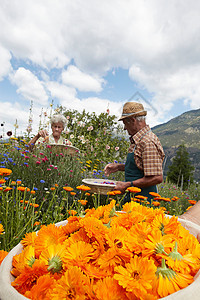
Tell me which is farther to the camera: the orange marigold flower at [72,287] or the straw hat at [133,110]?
the straw hat at [133,110]

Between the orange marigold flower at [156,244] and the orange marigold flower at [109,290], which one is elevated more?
the orange marigold flower at [156,244]

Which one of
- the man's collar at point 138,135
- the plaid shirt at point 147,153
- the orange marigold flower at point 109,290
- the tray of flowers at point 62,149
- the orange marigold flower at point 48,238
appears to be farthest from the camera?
the tray of flowers at point 62,149

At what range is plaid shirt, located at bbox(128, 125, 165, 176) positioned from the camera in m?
2.22

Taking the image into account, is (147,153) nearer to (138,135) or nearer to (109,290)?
(138,135)

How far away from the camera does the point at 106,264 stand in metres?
0.45

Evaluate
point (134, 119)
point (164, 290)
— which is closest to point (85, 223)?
point (164, 290)

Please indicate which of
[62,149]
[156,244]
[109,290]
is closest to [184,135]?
[62,149]

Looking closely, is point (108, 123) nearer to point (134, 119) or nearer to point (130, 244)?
point (134, 119)

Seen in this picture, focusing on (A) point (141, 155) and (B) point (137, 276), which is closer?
(B) point (137, 276)

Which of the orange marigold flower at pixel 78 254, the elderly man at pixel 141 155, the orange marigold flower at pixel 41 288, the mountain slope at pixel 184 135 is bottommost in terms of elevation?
the orange marigold flower at pixel 41 288

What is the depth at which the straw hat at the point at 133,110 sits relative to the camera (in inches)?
95.4

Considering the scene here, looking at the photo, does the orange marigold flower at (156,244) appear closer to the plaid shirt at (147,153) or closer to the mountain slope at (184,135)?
the plaid shirt at (147,153)

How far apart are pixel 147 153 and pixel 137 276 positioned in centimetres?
188

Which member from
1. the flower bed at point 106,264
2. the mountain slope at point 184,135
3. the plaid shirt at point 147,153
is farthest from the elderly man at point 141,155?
the mountain slope at point 184,135
